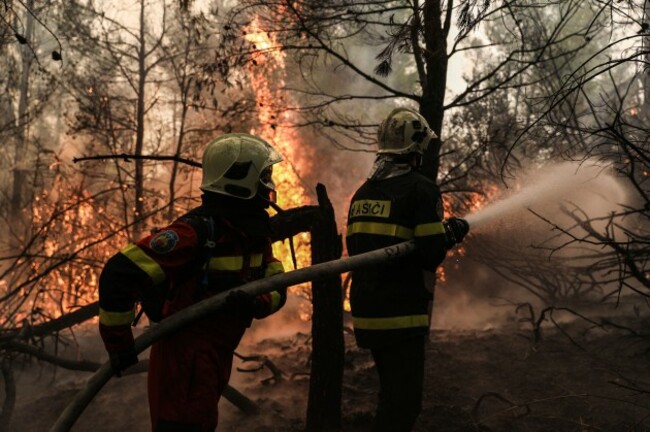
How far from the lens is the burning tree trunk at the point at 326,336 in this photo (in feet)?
13.5

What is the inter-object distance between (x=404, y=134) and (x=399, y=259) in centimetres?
86

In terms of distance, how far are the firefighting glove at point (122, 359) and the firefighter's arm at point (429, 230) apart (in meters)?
1.66

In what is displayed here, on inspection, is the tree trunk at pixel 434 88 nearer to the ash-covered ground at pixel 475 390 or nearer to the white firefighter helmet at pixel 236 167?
the ash-covered ground at pixel 475 390

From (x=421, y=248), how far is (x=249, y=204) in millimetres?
1084

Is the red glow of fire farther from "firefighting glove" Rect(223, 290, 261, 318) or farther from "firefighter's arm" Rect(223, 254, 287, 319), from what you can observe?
"firefighting glove" Rect(223, 290, 261, 318)

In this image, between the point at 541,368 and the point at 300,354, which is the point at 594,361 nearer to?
the point at 541,368

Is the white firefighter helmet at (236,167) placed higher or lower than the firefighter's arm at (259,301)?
higher

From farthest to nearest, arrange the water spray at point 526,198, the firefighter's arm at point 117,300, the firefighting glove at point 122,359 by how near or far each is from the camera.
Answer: the water spray at point 526,198, the firefighting glove at point 122,359, the firefighter's arm at point 117,300

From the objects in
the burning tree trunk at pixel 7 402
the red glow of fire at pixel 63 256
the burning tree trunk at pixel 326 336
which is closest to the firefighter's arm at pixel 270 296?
the burning tree trunk at pixel 326 336

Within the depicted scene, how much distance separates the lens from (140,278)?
7.23 ft

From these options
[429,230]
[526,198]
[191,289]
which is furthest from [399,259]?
[526,198]

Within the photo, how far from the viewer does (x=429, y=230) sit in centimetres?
301

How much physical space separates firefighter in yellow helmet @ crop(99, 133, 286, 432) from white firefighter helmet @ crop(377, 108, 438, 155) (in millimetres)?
996

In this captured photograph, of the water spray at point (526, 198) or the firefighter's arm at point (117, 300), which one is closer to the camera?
the firefighter's arm at point (117, 300)
